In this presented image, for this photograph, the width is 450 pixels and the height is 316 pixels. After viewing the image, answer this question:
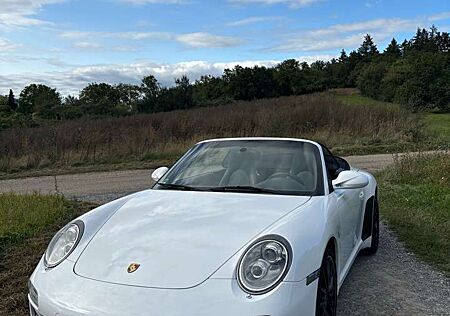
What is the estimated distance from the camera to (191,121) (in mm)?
20078

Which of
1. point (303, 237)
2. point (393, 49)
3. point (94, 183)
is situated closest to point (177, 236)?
point (303, 237)

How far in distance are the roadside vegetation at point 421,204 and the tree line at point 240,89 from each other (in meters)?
30.0

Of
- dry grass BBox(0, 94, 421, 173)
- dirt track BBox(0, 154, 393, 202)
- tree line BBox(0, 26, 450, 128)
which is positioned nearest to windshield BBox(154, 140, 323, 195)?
dirt track BBox(0, 154, 393, 202)

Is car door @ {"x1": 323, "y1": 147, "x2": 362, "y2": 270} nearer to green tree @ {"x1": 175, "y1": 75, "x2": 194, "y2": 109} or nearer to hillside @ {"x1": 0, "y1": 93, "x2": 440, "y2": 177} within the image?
hillside @ {"x1": 0, "y1": 93, "x2": 440, "y2": 177}

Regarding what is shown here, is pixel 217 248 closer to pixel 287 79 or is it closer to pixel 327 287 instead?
pixel 327 287

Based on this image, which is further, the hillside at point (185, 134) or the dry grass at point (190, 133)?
the dry grass at point (190, 133)

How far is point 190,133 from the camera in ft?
63.4

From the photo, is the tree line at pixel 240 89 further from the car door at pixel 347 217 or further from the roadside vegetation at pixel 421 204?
the car door at pixel 347 217

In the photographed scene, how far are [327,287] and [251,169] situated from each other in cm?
133

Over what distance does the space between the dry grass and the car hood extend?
12879 mm

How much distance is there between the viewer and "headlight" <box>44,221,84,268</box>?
287cm

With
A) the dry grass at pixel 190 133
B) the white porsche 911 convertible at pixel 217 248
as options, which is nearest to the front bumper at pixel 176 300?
the white porsche 911 convertible at pixel 217 248

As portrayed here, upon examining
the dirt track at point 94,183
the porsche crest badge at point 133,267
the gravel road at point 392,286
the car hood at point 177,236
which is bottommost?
the dirt track at point 94,183

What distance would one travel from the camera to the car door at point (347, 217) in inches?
138
